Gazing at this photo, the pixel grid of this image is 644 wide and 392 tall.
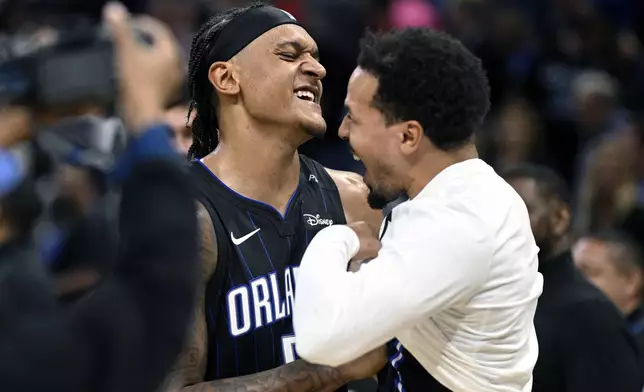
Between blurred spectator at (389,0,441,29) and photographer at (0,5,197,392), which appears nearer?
photographer at (0,5,197,392)

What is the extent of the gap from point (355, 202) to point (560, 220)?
5.29 feet

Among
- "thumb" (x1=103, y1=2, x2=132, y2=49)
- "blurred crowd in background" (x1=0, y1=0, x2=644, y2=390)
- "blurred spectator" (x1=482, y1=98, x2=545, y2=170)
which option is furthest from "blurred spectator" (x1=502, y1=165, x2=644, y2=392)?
"blurred spectator" (x1=482, y1=98, x2=545, y2=170)

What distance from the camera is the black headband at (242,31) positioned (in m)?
3.84

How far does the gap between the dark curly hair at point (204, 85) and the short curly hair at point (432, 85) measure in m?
0.84

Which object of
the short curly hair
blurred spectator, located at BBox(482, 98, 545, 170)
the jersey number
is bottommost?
blurred spectator, located at BBox(482, 98, 545, 170)

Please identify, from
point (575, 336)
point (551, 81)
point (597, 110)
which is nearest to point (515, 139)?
point (597, 110)

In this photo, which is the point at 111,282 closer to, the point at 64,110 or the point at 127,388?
the point at 127,388

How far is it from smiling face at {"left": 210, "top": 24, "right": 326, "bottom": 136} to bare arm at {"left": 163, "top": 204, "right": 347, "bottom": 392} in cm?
57

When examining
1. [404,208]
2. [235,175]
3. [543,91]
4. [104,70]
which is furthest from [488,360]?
[543,91]

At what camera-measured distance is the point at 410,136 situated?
324 cm

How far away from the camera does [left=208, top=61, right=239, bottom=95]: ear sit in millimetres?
3834

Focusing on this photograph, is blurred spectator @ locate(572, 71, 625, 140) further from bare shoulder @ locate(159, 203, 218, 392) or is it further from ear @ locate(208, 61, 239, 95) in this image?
bare shoulder @ locate(159, 203, 218, 392)

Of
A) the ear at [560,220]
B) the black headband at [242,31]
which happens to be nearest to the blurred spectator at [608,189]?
the ear at [560,220]

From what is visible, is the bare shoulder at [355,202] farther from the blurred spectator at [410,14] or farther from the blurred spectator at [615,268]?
the blurred spectator at [410,14]
